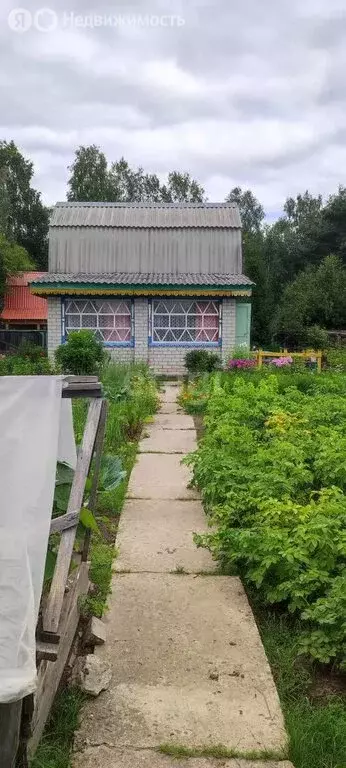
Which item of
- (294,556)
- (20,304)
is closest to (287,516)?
(294,556)

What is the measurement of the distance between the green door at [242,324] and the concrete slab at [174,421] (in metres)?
9.32

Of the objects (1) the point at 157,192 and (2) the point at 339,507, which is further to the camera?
(1) the point at 157,192

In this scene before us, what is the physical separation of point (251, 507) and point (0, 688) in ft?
8.60

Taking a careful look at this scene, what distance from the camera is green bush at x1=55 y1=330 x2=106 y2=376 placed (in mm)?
14594

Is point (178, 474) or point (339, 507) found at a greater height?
point (339, 507)

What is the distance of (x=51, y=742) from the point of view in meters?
2.34

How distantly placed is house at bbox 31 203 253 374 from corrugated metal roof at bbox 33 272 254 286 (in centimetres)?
3

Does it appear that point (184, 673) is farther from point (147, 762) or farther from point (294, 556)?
point (294, 556)

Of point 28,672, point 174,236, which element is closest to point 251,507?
point 28,672

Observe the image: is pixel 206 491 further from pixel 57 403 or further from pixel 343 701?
pixel 57 403

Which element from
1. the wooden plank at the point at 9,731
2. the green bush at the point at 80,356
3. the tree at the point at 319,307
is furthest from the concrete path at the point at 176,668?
the tree at the point at 319,307

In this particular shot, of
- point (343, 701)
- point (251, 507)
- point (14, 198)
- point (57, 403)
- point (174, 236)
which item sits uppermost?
point (14, 198)

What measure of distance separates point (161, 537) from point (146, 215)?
18.9 metres

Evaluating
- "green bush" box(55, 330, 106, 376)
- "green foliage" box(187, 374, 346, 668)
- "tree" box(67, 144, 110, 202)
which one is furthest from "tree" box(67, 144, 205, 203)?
"green foliage" box(187, 374, 346, 668)
